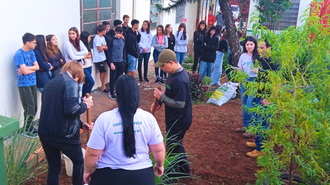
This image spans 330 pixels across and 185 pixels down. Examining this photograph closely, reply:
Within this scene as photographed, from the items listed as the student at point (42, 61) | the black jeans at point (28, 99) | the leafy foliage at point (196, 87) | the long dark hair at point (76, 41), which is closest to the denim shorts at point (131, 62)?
the leafy foliage at point (196, 87)

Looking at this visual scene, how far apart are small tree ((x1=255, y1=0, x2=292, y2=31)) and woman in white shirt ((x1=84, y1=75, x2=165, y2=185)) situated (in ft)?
30.7

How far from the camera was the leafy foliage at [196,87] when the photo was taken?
7.80 m

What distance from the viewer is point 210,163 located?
4781 mm

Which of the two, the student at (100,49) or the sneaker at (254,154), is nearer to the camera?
the sneaker at (254,154)

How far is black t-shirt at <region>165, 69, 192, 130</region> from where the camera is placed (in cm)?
377

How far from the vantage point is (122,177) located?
2.47 m

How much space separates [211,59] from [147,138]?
260 inches

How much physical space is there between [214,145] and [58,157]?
8.99 feet

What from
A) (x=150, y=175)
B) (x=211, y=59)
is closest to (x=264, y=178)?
(x=150, y=175)

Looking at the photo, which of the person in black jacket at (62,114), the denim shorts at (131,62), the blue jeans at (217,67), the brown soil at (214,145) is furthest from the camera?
the blue jeans at (217,67)

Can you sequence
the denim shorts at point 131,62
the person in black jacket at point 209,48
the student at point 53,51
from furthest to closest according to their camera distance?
the person in black jacket at point 209,48 < the denim shorts at point 131,62 < the student at point 53,51

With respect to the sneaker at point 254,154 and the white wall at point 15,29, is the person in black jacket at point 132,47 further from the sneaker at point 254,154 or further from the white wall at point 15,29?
the sneaker at point 254,154

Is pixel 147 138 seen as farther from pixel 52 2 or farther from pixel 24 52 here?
pixel 52 2

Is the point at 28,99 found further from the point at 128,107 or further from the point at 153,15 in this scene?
the point at 153,15
